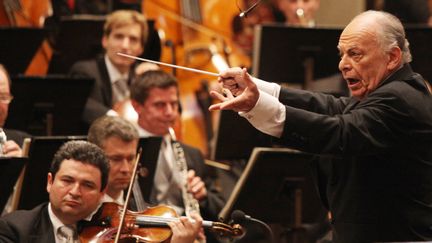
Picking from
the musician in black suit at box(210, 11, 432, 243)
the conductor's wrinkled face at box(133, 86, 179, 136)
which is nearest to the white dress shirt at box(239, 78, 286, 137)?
the musician in black suit at box(210, 11, 432, 243)

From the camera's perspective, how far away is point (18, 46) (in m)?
5.88

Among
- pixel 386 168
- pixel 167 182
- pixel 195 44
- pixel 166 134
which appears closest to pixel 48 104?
pixel 166 134

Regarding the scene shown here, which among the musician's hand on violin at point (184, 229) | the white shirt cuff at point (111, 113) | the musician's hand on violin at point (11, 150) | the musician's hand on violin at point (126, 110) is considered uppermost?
the musician's hand on violin at point (11, 150)

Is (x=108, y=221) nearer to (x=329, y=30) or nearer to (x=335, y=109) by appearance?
(x=335, y=109)

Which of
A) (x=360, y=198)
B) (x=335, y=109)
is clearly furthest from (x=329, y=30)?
(x=360, y=198)

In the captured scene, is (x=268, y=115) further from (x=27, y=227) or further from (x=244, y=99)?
(x=27, y=227)

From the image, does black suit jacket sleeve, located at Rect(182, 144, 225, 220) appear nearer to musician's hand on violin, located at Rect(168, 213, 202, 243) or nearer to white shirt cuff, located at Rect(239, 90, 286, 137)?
musician's hand on violin, located at Rect(168, 213, 202, 243)

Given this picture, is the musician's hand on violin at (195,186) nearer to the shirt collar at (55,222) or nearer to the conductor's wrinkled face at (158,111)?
the conductor's wrinkled face at (158,111)

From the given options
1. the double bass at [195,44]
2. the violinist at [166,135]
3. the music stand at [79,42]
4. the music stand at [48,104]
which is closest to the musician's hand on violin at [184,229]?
the violinist at [166,135]

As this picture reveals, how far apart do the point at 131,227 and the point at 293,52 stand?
7.91 feet

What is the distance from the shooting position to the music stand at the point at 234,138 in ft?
17.8

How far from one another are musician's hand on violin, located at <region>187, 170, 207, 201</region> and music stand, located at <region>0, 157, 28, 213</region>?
4.76 feet

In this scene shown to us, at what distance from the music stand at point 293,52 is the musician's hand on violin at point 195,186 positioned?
0.99m

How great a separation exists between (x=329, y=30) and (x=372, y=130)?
280 centimetres
